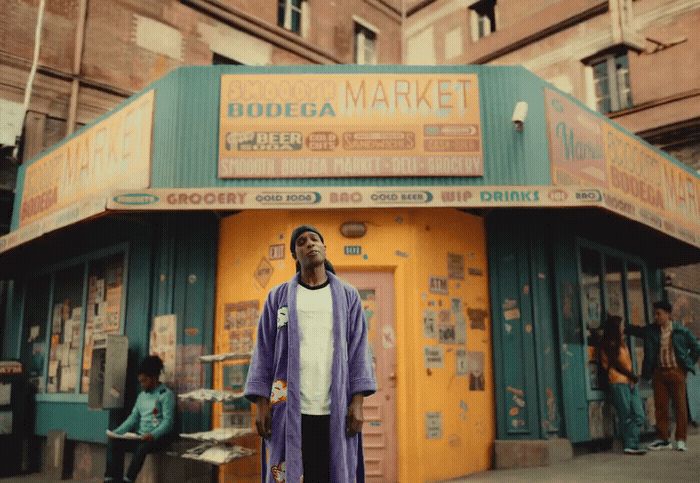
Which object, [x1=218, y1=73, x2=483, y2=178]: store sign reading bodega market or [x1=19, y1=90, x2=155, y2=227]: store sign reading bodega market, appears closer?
[x1=218, y1=73, x2=483, y2=178]: store sign reading bodega market

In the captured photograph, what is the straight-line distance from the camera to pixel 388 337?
724 centimetres

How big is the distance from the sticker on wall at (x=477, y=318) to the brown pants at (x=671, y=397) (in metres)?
2.73

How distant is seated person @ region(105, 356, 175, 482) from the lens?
281 inches

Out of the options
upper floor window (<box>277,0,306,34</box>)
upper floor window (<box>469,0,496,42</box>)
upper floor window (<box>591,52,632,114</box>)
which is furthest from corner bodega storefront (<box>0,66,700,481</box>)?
upper floor window (<box>469,0,496,42</box>)

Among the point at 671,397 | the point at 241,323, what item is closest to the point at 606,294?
the point at 671,397

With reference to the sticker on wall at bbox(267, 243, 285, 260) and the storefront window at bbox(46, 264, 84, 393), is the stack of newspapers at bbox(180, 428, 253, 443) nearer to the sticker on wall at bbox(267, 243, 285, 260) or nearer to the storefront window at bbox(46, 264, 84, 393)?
the sticker on wall at bbox(267, 243, 285, 260)

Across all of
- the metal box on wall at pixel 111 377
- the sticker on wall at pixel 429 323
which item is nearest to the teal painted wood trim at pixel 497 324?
the sticker on wall at pixel 429 323

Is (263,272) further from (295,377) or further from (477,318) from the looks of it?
(295,377)

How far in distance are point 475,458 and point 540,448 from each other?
782 mm

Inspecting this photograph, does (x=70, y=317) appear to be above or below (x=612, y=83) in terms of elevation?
below

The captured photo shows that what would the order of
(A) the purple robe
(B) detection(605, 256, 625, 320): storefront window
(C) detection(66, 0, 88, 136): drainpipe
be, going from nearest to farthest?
(A) the purple robe, (B) detection(605, 256, 625, 320): storefront window, (C) detection(66, 0, 88, 136): drainpipe

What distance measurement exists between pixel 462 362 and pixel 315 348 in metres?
4.57

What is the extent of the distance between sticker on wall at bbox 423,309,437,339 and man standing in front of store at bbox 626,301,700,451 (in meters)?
3.43

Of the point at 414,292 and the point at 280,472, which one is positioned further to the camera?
the point at 414,292
